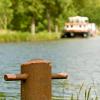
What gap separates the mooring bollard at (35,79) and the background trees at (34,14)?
65840 mm

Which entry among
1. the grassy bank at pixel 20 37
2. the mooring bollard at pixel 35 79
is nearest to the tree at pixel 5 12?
the grassy bank at pixel 20 37

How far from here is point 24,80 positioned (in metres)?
6.49

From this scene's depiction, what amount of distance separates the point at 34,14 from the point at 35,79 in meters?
73.6

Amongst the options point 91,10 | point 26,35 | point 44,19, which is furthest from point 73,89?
point 91,10

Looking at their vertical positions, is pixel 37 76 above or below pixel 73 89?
above

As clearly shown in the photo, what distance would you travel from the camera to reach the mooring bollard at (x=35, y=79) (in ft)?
21.2

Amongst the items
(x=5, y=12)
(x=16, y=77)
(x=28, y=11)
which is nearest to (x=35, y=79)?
(x=16, y=77)

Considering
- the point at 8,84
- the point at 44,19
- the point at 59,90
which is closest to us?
the point at 59,90

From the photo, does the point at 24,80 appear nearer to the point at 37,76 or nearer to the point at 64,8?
the point at 37,76

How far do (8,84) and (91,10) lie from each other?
9125 centimetres

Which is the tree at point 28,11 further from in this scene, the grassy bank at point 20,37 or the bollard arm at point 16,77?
the bollard arm at point 16,77

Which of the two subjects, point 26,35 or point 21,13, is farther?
point 21,13

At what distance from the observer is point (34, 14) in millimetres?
79875

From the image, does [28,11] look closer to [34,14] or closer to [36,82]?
[34,14]
